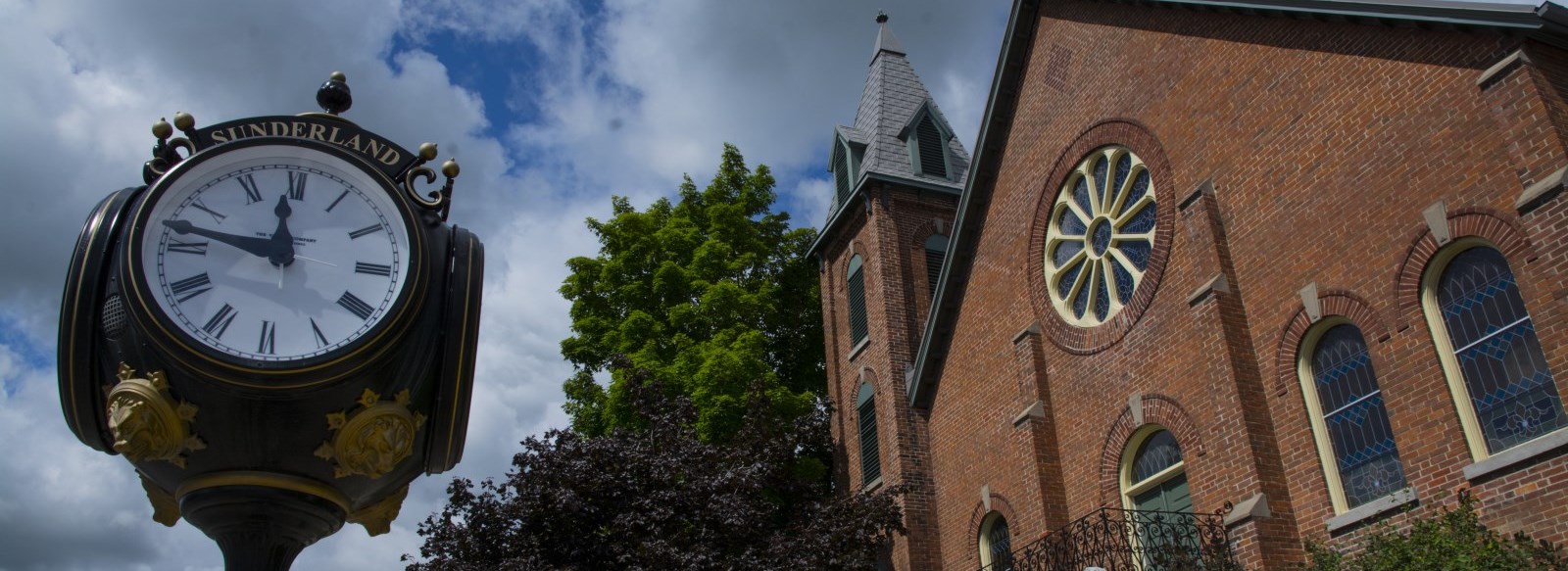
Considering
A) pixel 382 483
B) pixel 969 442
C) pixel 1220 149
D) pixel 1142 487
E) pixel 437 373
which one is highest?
pixel 1220 149

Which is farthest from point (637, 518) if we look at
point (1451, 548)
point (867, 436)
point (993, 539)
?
point (1451, 548)

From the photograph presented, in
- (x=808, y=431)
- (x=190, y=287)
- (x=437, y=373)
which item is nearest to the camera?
(x=190, y=287)

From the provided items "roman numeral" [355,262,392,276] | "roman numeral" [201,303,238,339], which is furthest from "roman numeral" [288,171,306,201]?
"roman numeral" [201,303,238,339]

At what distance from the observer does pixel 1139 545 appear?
43.3 feet

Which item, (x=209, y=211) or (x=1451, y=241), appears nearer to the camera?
(x=209, y=211)

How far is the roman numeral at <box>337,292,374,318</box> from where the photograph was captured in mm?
3338

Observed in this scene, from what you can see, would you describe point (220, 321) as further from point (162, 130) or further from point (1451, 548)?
point (1451, 548)

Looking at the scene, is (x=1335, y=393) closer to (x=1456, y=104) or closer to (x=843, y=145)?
(x=1456, y=104)

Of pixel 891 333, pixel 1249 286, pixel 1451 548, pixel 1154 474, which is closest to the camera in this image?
pixel 1451 548

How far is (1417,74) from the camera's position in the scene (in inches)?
444

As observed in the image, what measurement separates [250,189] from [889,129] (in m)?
25.0

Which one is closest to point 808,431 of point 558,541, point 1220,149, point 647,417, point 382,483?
point 647,417

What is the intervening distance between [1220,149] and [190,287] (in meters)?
12.8

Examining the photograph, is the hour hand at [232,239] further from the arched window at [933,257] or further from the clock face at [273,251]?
the arched window at [933,257]
